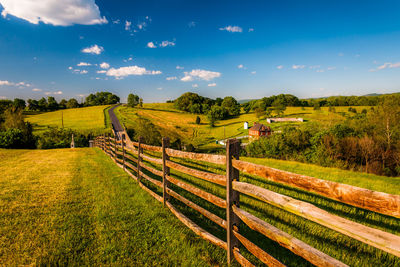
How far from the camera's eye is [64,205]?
5.48 m

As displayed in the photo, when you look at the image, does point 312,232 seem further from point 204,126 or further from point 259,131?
point 204,126

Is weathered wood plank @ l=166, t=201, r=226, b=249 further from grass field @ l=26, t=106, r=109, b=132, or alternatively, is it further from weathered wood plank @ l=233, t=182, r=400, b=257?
grass field @ l=26, t=106, r=109, b=132

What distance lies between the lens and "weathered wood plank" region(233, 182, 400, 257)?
1.51 metres

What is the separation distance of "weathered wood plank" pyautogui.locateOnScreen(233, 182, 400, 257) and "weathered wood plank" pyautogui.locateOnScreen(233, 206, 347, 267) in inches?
12.4

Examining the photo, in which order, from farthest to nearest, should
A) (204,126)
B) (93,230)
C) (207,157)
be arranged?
(204,126) → (93,230) → (207,157)

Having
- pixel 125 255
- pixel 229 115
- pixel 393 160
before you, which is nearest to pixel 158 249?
pixel 125 255

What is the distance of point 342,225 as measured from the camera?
70.2 inches

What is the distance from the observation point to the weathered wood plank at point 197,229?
345 centimetres

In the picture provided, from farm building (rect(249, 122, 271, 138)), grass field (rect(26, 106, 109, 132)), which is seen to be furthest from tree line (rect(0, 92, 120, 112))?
farm building (rect(249, 122, 271, 138))

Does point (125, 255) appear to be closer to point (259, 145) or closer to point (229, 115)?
point (259, 145)

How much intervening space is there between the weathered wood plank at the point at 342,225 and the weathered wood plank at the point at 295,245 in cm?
32

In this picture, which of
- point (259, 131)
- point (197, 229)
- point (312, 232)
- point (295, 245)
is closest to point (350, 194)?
point (295, 245)

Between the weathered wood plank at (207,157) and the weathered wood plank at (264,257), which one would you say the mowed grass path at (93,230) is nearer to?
the weathered wood plank at (264,257)

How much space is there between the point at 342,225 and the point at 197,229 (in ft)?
8.98
